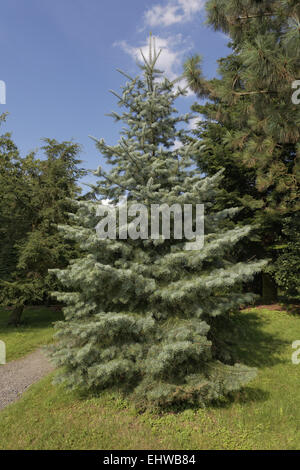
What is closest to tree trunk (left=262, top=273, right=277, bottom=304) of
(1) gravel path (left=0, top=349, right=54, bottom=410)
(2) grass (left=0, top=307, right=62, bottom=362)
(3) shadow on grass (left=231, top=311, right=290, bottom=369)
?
(3) shadow on grass (left=231, top=311, right=290, bottom=369)

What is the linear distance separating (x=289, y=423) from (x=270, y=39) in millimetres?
7312

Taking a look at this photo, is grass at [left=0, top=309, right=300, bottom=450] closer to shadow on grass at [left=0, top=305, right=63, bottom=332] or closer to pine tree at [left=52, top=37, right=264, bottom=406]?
pine tree at [left=52, top=37, right=264, bottom=406]

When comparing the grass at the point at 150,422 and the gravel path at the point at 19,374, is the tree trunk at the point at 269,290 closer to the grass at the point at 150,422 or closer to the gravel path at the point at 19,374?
the grass at the point at 150,422

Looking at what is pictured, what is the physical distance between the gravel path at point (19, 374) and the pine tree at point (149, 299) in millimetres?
1408

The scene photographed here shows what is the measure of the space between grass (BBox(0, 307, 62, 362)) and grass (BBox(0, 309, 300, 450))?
366 centimetres

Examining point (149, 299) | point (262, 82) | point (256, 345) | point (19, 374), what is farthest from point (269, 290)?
point (19, 374)

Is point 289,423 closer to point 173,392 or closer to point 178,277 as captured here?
point 173,392

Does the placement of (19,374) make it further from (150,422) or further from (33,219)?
(33,219)

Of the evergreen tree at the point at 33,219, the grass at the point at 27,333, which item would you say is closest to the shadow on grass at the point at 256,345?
the grass at the point at 27,333

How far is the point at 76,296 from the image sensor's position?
4.85 meters

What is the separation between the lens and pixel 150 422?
411 cm

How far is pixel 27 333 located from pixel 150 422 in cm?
828

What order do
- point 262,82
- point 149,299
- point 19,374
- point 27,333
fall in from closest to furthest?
point 149,299 → point 262,82 → point 19,374 → point 27,333

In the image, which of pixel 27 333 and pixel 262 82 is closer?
pixel 262 82
